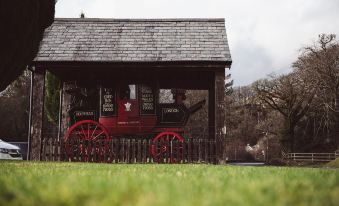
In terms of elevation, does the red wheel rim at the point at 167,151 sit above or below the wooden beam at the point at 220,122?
below

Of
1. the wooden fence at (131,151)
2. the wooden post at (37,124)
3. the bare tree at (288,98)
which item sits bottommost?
the wooden fence at (131,151)

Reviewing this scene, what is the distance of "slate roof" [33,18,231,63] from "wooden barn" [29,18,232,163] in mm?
39

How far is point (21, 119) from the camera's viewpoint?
43.5m

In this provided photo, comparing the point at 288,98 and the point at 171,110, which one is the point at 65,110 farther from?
the point at 288,98

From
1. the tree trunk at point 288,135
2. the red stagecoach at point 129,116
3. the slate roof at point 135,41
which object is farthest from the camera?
the tree trunk at point 288,135

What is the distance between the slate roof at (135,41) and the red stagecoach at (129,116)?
1.88 meters

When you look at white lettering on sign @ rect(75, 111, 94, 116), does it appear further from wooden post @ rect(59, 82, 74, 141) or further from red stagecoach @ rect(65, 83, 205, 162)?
wooden post @ rect(59, 82, 74, 141)

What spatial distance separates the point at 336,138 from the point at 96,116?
81.6ft

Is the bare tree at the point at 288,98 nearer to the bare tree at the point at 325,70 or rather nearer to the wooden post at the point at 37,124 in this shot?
the bare tree at the point at 325,70

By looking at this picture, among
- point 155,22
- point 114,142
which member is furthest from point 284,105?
point 114,142

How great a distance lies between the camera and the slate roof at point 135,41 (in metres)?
15.5

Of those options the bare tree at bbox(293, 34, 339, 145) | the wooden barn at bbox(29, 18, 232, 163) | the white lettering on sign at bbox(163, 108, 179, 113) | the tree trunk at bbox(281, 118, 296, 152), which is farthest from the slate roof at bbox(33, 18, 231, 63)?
the tree trunk at bbox(281, 118, 296, 152)

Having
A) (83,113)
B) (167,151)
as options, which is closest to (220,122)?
(167,151)

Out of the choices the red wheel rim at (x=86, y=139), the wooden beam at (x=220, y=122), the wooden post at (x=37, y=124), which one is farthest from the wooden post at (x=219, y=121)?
the wooden post at (x=37, y=124)
